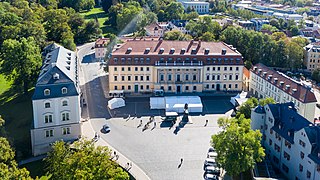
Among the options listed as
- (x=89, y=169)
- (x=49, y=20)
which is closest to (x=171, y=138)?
(x=89, y=169)

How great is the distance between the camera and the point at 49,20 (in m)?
106

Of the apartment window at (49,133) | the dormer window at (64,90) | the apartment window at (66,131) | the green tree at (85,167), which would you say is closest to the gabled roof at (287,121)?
the green tree at (85,167)

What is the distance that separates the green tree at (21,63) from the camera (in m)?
63.7

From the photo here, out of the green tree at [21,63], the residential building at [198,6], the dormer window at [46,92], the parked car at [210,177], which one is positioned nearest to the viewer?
the parked car at [210,177]

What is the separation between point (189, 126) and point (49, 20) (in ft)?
212

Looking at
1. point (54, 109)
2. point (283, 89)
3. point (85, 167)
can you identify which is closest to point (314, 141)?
point (85, 167)

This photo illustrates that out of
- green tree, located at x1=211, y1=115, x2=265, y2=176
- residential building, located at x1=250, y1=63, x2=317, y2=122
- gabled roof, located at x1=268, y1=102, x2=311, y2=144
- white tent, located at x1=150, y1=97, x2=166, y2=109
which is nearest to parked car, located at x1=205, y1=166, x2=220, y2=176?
green tree, located at x1=211, y1=115, x2=265, y2=176

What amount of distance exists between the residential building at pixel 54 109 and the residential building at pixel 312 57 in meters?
57.7

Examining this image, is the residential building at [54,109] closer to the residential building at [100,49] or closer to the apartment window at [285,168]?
the apartment window at [285,168]

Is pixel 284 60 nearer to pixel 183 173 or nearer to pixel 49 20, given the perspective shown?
pixel 183 173

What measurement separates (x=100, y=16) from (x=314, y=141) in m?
119

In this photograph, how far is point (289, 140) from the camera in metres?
41.5

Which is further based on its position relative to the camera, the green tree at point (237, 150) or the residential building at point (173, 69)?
the residential building at point (173, 69)

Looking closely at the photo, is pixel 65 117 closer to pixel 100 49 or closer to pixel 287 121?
pixel 287 121
